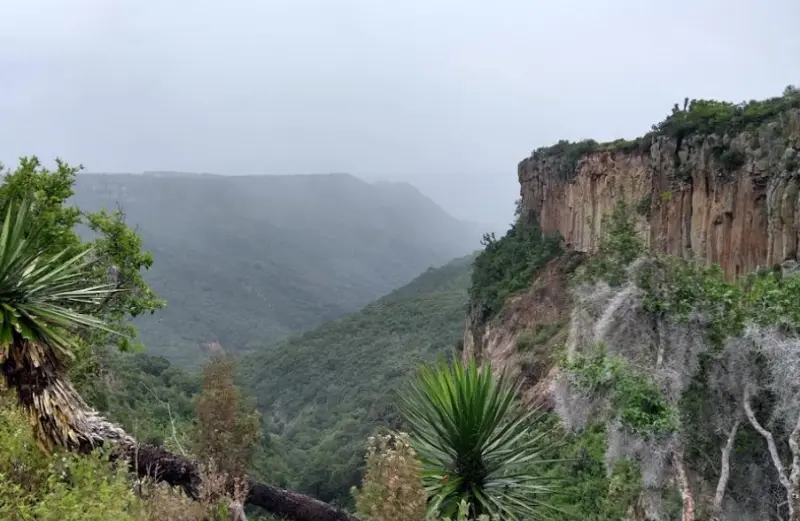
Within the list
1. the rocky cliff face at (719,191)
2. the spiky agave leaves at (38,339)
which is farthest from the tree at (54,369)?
the rocky cliff face at (719,191)

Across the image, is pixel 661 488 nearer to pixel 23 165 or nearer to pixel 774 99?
pixel 23 165

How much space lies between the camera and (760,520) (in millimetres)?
6543

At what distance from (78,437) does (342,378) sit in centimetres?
4569

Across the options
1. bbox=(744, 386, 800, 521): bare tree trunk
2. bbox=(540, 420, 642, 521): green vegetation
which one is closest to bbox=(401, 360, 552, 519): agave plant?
bbox=(540, 420, 642, 521): green vegetation

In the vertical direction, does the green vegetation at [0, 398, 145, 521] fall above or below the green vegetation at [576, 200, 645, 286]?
below

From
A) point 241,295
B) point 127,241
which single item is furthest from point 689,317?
point 241,295

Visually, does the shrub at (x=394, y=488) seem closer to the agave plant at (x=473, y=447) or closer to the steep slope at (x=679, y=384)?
the agave plant at (x=473, y=447)

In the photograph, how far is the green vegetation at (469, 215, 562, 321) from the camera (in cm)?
3238

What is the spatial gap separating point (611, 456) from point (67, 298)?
6.80 m

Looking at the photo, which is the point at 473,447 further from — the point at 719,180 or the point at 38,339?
the point at 719,180

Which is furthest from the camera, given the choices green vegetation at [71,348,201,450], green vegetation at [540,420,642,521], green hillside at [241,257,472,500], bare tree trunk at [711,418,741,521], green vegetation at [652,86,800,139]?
green hillside at [241,257,472,500]

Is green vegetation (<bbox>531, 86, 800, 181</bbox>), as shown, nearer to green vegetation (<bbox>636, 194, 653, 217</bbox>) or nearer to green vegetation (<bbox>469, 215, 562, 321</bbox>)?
green vegetation (<bbox>636, 194, 653, 217</bbox>)

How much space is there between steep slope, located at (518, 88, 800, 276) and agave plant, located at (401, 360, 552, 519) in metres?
5.11

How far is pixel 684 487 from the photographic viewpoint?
6.05 metres
